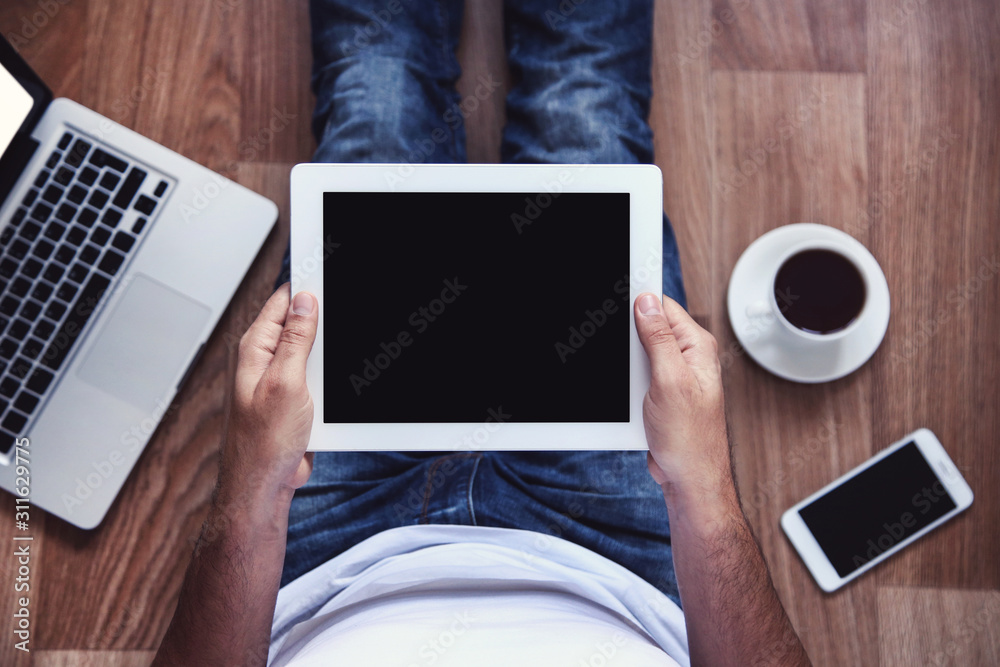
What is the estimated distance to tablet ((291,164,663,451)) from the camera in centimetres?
60

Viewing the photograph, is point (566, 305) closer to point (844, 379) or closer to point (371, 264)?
point (371, 264)

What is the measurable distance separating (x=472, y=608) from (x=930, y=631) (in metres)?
0.69

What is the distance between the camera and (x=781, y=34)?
91cm

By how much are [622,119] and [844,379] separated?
48cm

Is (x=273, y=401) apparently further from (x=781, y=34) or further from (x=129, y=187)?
(x=781, y=34)

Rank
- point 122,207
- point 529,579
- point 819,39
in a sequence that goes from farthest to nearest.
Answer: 1. point 819,39
2. point 122,207
3. point 529,579

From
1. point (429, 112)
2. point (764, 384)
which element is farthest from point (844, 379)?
point (429, 112)

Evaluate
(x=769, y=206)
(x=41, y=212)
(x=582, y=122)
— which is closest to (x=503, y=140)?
(x=582, y=122)

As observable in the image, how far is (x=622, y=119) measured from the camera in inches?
32.8

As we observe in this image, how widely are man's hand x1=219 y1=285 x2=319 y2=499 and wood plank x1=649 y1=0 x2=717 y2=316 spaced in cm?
55

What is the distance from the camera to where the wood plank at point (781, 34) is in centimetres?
91

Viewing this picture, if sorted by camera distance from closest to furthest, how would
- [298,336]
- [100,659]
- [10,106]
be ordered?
[298,336], [10,106], [100,659]

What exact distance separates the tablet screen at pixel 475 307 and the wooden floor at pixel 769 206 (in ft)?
1.07

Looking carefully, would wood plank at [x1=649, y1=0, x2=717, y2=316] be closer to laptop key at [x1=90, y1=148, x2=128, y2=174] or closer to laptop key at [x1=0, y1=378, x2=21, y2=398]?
laptop key at [x1=90, y1=148, x2=128, y2=174]
